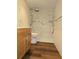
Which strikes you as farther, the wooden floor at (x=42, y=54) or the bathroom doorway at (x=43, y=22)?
the bathroom doorway at (x=43, y=22)

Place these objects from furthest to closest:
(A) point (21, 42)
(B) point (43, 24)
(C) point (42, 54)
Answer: (B) point (43, 24) → (C) point (42, 54) → (A) point (21, 42)

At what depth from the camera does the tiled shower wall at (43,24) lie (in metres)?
5.45

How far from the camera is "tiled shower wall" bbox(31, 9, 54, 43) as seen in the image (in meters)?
5.45

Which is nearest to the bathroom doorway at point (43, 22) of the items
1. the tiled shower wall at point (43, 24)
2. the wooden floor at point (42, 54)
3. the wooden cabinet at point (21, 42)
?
the tiled shower wall at point (43, 24)

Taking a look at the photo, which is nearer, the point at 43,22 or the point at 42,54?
the point at 42,54

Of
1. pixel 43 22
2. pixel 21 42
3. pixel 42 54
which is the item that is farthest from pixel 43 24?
pixel 21 42

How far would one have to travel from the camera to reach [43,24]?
557 centimetres

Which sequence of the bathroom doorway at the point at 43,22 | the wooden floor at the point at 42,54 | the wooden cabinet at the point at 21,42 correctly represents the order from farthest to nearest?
1. the bathroom doorway at the point at 43,22
2. the wooden floor at the point at 42,54
3. the wooden cabinet at the point at 21,42

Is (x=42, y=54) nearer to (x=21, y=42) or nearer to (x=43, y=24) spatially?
(x=21, y=42)

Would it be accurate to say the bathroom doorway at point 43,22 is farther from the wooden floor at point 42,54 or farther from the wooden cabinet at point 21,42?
the wooden cabinet at point 21,42

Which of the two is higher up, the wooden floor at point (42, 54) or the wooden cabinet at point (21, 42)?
the wooden cabinet at point (21, 42)
